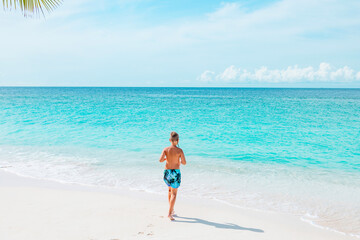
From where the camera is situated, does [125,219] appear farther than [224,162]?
No

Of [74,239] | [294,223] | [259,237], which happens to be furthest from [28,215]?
[294,223]

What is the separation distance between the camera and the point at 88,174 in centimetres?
902

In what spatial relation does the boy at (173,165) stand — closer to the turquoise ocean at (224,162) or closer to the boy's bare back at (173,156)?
the boy's bare back at (173,156)

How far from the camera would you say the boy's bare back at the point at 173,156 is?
17.5 ft

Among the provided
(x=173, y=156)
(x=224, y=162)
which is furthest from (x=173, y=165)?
(x=224, y=162)

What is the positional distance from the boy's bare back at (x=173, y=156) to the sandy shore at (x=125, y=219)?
3.57 ft

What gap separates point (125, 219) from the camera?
5.45 metres

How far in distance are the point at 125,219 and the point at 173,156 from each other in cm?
152

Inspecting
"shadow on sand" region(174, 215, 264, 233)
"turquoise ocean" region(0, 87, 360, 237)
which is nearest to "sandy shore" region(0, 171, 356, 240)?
"shadow on sand" region(174, 215, 264, 233)

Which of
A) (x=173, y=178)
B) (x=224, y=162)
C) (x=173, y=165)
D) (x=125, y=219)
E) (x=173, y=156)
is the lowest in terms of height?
(x=224, y=162)

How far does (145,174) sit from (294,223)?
15.4 feet

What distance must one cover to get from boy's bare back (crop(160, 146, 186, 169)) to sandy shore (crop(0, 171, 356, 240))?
42.9 inches

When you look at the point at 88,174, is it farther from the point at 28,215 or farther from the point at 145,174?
the point at 28,215

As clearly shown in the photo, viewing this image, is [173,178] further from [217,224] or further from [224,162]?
[224,162]
